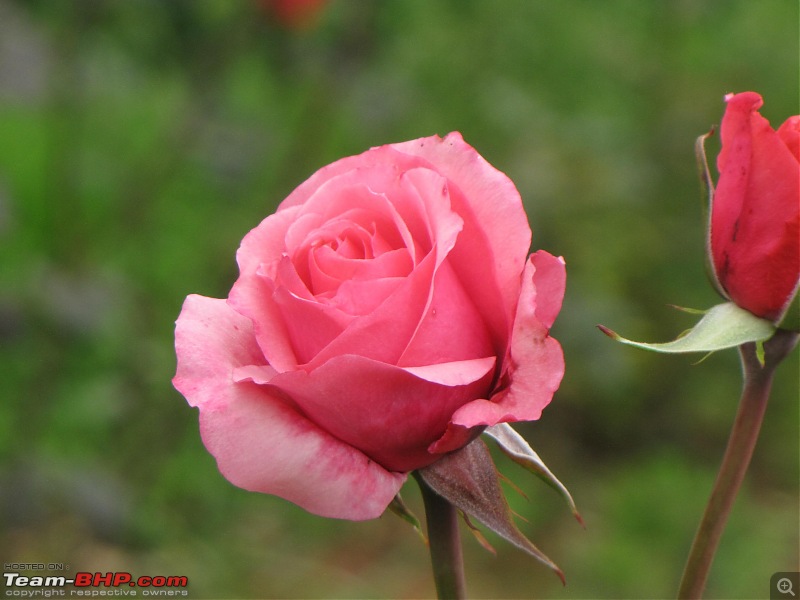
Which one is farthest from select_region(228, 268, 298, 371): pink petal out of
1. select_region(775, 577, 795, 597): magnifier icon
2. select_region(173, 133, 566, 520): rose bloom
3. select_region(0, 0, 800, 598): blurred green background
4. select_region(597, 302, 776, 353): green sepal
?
select_region(0, 0, 800, 598): blurred green background

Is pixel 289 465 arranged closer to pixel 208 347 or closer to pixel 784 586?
pixel 208 347

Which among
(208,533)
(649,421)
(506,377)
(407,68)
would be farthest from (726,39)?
(506,377)

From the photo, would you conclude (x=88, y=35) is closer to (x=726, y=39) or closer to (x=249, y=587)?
(x=249, y=587)

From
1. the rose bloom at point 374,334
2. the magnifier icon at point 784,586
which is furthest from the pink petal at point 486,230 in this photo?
the magnifier icon at point 784,586

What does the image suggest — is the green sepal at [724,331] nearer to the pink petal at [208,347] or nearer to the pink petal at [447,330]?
the pink petal at [447,330]

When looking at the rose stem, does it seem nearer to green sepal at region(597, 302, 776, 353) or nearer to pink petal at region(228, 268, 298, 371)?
green sepal at region(597, 302, 776, 353)

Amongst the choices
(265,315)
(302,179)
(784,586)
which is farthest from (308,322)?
(302,179)
